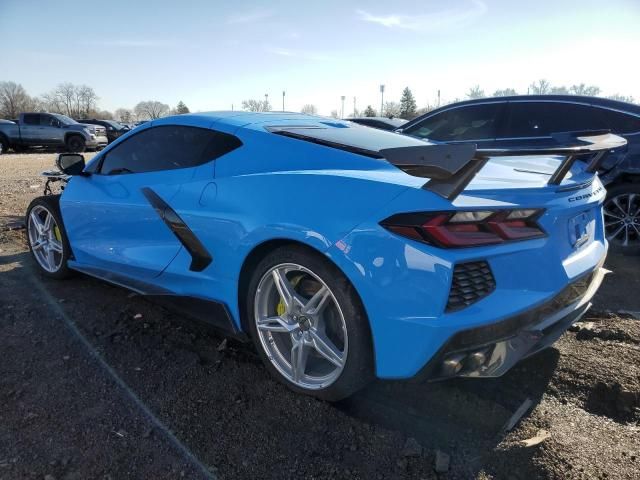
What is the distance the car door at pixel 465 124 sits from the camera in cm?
550

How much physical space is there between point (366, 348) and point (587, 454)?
3.38 ft

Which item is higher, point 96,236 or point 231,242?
point 231,242

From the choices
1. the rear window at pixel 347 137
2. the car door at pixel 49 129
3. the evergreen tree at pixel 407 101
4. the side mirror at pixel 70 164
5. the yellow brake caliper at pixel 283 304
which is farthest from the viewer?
the evergreen tree at pixel 407 101

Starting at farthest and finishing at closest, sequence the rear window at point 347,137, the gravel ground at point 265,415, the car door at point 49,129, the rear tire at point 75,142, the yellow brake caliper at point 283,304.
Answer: the rear tire at point 75,142 < the car door at point 49,129 < the rear window at point 347,137 < the yellow brake caliper at point 283,304 < the gravel ground at point 265,415

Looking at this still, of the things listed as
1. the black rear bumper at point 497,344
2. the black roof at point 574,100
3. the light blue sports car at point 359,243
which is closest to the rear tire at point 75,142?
the black roof at point 574,100

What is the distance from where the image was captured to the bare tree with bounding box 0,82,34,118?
302 ft

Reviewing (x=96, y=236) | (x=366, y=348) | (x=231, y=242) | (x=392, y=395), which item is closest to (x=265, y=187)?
(x=231, y=242)

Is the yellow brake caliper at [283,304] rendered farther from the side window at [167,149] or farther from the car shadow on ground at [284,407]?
the side window at [167,149]

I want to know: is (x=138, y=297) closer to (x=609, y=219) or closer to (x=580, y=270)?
(x=580, y=270)

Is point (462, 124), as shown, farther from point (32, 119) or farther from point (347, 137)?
point (32, 119)

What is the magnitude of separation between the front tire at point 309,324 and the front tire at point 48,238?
2.39 meters

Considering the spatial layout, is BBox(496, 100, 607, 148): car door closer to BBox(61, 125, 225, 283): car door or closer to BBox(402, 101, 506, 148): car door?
BBox(402, 101, 506, 148): car door

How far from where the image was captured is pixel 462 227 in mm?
1960

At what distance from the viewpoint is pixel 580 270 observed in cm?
231
